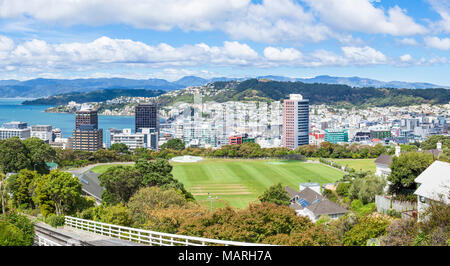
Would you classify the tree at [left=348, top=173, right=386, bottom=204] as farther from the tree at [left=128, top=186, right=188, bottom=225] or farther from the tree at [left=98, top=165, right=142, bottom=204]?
the tree at [left=98, top=165, right=142, bottom=204]

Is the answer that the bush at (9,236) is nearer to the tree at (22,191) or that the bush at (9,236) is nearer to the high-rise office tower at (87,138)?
the tree at (22,191)

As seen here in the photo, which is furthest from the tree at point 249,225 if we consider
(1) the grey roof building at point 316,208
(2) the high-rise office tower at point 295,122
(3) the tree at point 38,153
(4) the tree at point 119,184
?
(2) the high-rise office tower at point 295,122

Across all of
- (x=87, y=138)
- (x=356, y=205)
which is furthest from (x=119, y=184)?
(x=87, y=138)

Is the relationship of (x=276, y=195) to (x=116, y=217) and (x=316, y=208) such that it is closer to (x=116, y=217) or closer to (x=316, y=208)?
(x=316, y=208)

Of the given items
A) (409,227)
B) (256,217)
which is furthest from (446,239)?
(256,217)

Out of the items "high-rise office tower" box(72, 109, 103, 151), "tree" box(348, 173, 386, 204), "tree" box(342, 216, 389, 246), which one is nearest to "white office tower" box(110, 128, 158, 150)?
"high-rise office tower" box(72, 109, 103, 151)
